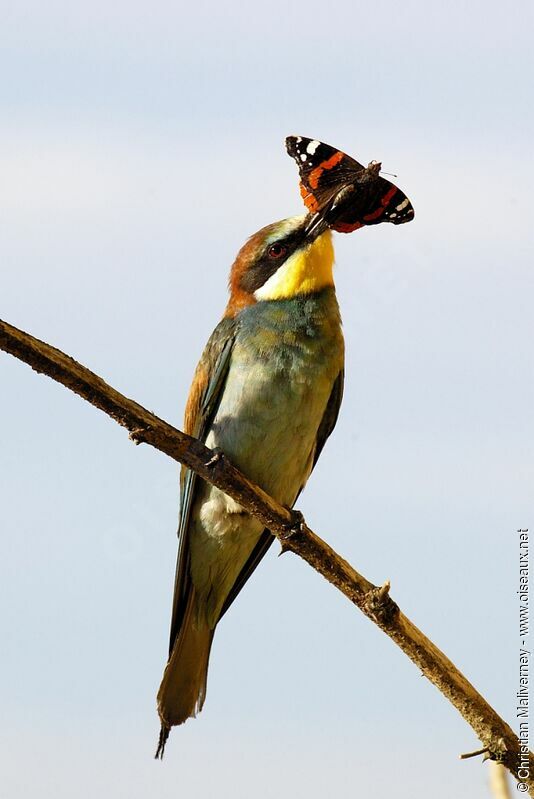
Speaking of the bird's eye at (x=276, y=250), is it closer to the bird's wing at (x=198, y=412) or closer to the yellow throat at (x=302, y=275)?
the yellow throat at (x=302, y=275)

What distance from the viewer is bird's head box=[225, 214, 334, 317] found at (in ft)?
15.4

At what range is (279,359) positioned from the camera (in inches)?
175

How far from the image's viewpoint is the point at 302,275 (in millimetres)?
4684

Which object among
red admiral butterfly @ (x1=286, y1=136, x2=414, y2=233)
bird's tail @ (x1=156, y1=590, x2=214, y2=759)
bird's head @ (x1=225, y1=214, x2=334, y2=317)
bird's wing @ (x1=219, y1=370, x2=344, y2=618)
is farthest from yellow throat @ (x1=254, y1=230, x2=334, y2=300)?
bird's tail @ (x1=156, y1=590, x2=214, y2=759)

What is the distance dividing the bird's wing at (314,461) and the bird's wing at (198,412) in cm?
22

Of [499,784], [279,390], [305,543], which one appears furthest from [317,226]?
[499,784]

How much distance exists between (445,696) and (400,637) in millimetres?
226

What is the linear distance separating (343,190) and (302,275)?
40 centimetres

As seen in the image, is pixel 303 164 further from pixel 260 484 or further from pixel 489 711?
pixel 489 711

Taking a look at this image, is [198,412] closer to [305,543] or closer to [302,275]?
[302,275]

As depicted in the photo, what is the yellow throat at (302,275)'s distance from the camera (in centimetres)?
466

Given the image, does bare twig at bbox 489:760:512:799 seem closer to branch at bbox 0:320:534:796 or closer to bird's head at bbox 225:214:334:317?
branch at bbox 0:320:534:796

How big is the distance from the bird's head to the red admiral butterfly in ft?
0.30

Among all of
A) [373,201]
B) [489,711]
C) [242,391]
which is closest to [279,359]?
[242,391]
